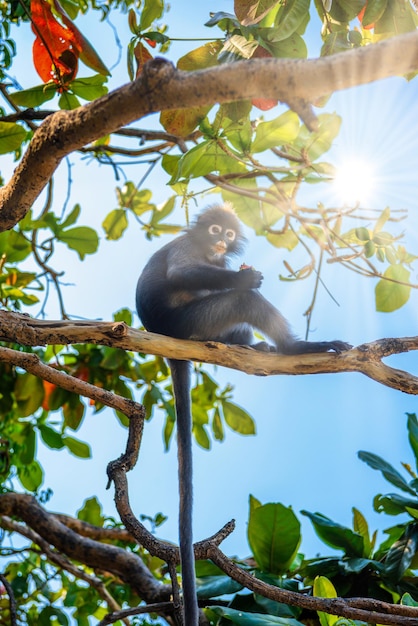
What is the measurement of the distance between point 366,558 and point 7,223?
6.73ft

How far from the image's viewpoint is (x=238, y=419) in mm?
3797

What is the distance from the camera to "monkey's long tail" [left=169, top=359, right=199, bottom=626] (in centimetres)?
210

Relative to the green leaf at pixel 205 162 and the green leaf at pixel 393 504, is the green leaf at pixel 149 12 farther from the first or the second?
the green leaf at pixel 393 504

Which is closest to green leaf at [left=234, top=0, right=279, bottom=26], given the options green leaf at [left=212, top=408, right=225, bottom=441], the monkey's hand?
the monkey's hand

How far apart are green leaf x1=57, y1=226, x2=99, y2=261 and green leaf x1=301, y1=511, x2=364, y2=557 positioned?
175 cm

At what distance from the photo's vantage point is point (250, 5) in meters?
2.13

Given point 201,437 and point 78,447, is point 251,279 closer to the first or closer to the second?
point 201,437

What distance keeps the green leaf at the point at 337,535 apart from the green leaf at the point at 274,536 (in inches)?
4.6

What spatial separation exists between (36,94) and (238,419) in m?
2.05

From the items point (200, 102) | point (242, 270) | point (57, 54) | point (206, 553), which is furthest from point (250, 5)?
point (206, 553)

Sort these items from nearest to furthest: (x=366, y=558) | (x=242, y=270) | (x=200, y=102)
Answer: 1. (x=200, y=102)
2. (x=366, y=558)
3. (x=242, y=270)

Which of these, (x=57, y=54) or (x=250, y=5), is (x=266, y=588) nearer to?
(x=250, y=5)

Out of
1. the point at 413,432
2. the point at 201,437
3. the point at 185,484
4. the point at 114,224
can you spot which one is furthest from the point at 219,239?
the point at 185,484

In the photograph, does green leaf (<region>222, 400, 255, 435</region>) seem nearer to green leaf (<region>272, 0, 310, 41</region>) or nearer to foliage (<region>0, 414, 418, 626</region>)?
foliage (<region>0, 414, 418, 626</region>)
